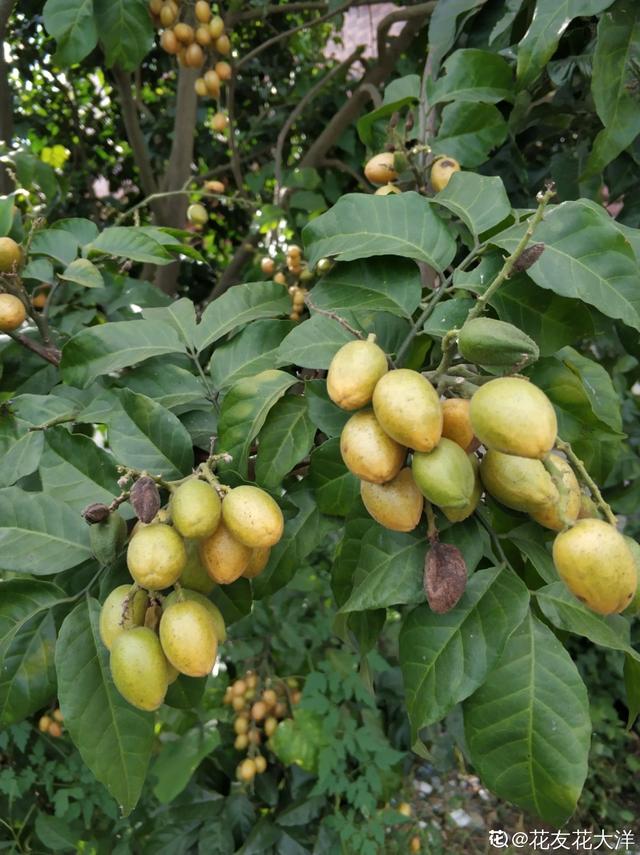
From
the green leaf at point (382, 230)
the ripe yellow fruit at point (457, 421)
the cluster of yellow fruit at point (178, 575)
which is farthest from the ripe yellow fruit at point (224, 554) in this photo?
the green leaf at point (382, 230)

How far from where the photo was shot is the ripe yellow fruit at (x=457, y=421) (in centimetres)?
64

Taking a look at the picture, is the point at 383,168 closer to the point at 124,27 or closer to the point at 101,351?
the point at 101,351

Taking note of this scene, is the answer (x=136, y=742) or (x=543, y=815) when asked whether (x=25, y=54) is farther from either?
(x=543, y=815)

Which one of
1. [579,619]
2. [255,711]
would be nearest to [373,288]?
[579,619]

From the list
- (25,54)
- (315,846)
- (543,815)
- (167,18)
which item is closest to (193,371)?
(543,815)

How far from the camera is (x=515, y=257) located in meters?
0.60

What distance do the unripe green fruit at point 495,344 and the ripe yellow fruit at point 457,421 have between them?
0.06 metres

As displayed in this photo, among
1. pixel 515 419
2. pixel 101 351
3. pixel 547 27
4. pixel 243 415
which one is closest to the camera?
pixel 515 419

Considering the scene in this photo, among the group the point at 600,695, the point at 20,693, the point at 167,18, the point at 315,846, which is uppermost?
the point at 167,18

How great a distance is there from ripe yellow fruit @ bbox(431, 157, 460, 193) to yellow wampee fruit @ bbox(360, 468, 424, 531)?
1.93 feet

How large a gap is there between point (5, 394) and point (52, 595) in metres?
0.57

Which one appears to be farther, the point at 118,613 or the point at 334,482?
the point at 334,482

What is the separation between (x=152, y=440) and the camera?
2.59 feet

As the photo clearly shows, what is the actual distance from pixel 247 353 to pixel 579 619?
51cm
